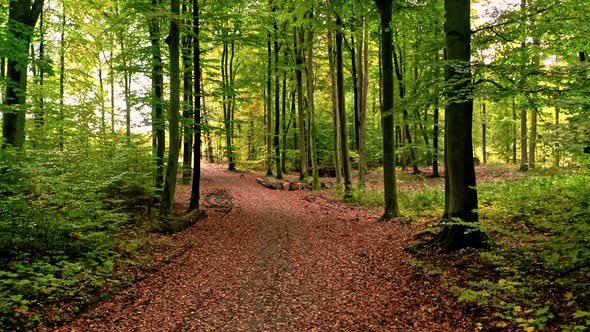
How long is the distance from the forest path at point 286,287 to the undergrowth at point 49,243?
1.72 feet

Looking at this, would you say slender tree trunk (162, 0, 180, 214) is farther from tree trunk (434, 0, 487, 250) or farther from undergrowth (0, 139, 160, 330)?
tree trunk (434, 0, 487, 250)

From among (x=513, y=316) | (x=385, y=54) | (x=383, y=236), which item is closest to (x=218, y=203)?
(x=383, y=236)

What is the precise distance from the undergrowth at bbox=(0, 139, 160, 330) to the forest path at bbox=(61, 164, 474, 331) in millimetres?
525

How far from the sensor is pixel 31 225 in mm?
6273

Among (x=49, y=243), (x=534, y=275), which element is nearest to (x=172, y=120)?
(x=49, y=243)

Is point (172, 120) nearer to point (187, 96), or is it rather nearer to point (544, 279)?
point (187, 96)

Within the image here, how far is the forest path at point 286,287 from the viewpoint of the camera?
16.6 feet

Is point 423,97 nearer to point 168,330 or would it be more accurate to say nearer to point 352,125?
point 168,330

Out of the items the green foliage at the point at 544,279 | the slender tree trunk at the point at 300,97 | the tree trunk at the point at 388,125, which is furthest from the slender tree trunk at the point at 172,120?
the slender tree trunk at the point at 300,97

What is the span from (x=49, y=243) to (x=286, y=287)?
4713 mm

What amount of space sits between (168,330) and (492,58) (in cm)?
957

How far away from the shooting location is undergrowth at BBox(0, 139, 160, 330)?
502 centimetres

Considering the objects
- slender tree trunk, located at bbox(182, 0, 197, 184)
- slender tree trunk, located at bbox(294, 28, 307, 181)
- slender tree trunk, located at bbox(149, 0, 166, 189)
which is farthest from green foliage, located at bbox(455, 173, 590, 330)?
slender tree trunk, located at bbox(294, 28, 307, 181)

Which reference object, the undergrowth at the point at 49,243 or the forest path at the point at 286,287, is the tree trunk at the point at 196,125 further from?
the undergrowth at the point at 49,243
